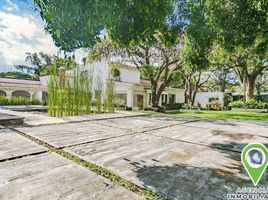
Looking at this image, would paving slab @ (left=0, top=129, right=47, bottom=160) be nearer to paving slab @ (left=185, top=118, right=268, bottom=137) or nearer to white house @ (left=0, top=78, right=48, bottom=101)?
paving slab @ (left=185, top=118, right=268, bottom=137)

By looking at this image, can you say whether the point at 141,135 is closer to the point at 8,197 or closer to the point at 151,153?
the point at 151,153

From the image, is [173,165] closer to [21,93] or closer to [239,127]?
[239,127]

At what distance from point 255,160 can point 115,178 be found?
2.83 m

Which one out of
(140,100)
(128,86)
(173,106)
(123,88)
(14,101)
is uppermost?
(128,86)

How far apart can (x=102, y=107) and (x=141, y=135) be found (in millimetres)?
7761

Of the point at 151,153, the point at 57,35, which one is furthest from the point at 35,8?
the point at 151,153

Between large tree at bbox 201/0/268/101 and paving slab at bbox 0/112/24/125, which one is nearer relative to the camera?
large tree at bbox 201/0/268/101

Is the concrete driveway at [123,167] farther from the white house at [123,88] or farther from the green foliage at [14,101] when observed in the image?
the green foliage at [14,101]

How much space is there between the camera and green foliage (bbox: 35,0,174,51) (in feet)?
9.66

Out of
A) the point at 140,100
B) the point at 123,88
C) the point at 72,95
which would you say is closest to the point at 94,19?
the point at 72,95

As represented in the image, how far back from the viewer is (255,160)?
405 centimetres

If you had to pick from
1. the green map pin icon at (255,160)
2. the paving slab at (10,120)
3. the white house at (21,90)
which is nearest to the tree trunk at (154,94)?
the paving slab at (10,120)

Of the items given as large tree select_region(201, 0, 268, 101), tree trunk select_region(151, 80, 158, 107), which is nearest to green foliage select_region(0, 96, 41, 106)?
tree trunk select_region(151, 80, 158, 107)

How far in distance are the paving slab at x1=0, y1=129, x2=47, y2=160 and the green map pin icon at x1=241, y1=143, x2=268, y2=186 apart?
3.98m
